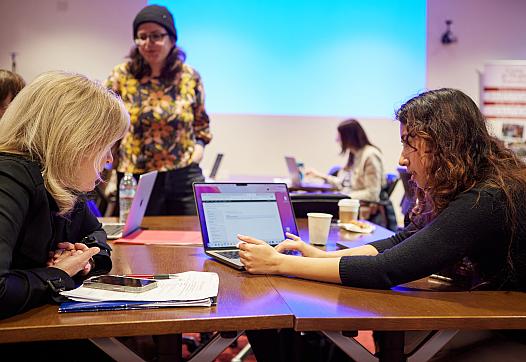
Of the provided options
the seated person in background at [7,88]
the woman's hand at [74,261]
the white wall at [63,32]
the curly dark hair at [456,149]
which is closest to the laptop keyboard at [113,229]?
the seated person in background at [7,88]

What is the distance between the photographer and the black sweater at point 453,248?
1.31 meters

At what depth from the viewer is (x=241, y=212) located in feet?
5.99

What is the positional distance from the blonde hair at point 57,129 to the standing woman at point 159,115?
1.38 meters

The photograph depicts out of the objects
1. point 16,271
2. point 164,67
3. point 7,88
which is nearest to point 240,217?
point 16,271

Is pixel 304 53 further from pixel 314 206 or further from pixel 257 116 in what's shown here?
pixel 314 206

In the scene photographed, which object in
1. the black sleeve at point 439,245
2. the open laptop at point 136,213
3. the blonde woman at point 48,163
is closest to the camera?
the blonde woman at point 48,163

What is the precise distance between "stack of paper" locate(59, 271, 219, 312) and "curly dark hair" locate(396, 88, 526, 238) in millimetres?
640

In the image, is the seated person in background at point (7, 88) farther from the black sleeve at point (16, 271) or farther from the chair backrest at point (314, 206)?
the chair backrest at point (314, 206)

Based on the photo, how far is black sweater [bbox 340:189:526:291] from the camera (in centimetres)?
131

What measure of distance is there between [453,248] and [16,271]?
957 millimetres

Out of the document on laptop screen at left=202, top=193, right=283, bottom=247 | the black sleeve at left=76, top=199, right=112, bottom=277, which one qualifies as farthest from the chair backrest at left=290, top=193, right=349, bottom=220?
the black sleeve at left=76, top=199, right=112, bottom=277

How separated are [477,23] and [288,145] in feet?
8.67

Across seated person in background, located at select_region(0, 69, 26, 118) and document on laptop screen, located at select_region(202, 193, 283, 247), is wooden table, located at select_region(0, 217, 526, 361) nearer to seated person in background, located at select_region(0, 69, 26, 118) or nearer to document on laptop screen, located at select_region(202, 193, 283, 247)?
document on laptop screen, located at select_region(202, 193, 283, 247)

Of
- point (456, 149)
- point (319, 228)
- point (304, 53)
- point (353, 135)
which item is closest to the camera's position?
point (456, 149)
